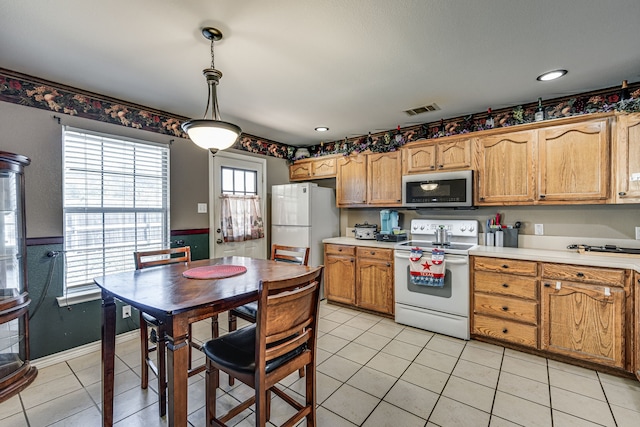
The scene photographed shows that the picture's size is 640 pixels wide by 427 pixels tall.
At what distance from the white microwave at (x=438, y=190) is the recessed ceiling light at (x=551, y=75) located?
974 mm

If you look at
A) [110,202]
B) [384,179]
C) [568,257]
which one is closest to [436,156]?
[384,179]

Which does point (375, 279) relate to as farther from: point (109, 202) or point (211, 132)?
point (109, 202)

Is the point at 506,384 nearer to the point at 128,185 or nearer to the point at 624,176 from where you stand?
the point at 624,176

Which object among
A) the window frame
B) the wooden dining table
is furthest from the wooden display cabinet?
the wooden dining table

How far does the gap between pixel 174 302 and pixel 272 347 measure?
20.1 inches

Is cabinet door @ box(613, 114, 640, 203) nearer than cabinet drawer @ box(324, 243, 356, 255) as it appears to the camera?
Yes

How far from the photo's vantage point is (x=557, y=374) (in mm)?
2238

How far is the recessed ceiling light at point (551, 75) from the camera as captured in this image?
2240 millimetres

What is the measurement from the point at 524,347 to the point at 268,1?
3.31 metres

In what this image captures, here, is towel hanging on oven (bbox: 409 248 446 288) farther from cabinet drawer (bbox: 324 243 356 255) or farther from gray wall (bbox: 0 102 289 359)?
gray wall (bbox: 0 102 289 359)

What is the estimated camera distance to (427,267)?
2947 mm

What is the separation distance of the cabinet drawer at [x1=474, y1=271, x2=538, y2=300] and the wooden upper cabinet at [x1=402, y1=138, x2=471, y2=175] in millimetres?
1154

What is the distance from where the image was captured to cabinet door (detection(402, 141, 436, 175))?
10.8 ft

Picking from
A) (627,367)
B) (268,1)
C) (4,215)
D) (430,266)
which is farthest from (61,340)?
(627,367)
